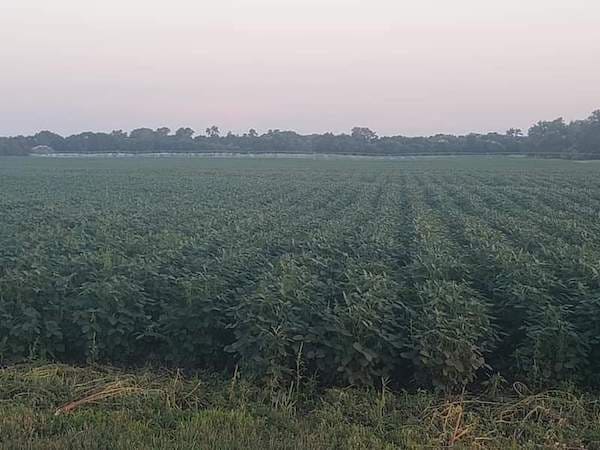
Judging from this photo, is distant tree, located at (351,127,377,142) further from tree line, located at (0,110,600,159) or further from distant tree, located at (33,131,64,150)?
distant tree, located at (33,131,64,150)

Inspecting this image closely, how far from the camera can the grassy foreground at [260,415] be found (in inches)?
207

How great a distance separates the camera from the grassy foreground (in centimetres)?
525

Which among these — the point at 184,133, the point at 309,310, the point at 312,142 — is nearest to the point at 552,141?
the point at 312,142

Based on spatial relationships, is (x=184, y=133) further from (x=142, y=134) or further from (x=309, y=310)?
(x=309, y=310)

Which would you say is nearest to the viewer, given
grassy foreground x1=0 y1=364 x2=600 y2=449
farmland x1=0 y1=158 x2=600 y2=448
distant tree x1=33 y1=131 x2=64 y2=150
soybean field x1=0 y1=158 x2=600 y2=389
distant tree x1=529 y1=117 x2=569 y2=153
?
grassy foreground x1=0 y1=364 x2=600 y2=449

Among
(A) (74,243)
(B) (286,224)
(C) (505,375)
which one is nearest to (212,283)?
(C) (505,375)

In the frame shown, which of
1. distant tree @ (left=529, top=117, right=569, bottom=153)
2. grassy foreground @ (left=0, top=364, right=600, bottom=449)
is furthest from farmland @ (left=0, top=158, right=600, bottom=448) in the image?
distant tree @ (left=529, top=117, right=569, bottom=153)

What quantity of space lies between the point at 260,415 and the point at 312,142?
133 m

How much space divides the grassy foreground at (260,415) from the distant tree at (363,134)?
140 m

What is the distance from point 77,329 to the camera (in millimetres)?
7965

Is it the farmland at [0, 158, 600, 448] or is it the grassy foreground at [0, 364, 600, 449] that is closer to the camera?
the grassy foreground at [0, 364, 600, 449]

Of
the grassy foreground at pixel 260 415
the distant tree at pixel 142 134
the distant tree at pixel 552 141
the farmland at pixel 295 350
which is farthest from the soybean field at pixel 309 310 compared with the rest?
the distant tree at pixel 142 134

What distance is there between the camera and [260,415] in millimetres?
Result: 5934

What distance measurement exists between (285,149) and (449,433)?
13209 centimetres
